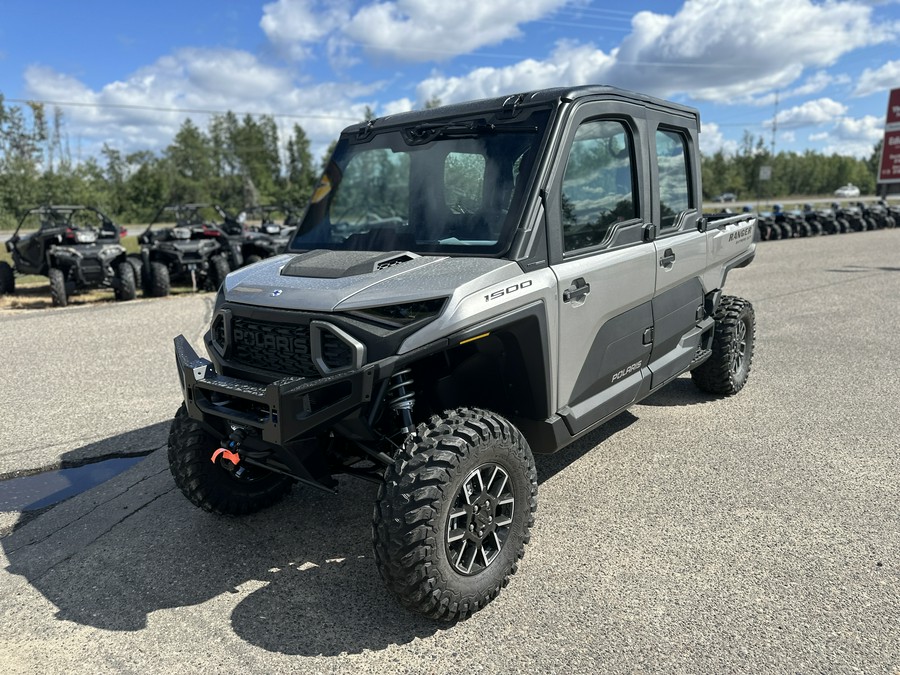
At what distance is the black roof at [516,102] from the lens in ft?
10.9

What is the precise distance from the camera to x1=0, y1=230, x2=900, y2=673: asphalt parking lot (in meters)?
2.64

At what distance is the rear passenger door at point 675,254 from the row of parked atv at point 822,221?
1968 centimetres

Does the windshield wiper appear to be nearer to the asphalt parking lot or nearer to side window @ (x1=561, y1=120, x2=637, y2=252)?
side window @ (x1=561, y1=120, x2=637, y2=252)

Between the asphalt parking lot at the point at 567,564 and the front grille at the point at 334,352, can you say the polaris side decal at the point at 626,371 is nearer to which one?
the asphalt parking lot at the point at 567,564

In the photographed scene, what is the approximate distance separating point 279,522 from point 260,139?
8358 centimetres

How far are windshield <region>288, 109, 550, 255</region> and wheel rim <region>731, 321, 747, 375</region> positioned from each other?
2.95 meters

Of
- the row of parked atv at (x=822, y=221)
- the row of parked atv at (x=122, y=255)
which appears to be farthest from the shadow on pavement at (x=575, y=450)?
the row of parked atv at (x=822, y=221)

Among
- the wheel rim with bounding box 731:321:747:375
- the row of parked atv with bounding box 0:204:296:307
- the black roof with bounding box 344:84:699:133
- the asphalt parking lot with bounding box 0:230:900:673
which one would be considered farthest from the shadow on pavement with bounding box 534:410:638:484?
the row of parked atv with bounding box 0:204:296:307

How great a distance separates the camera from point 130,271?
40.4 feet

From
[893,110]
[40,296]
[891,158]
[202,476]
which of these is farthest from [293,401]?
[893,110]

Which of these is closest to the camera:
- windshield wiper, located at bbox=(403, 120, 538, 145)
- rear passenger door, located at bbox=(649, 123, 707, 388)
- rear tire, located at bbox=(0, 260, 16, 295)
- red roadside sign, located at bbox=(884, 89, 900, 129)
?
windshield wiper, located at bbox=(403, 120, 538, 145)

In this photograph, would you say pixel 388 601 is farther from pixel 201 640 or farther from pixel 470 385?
pixel 470 385

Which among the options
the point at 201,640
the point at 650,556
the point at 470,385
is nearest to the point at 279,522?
the point at 201,640

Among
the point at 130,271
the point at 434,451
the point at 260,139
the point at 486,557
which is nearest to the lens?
the point at 434,451
